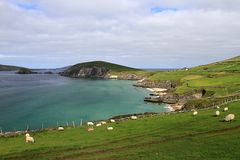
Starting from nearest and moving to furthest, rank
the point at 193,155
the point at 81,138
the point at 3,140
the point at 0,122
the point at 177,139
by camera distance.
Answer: the point at 193,155, the point at 177,139, the point at 81,138, the point at 3,140, the point at 0,122

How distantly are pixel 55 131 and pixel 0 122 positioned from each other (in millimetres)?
41662

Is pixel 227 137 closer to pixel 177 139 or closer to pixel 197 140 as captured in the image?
pixel 197 140

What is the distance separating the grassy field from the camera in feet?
123

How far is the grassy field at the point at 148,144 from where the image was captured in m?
37.5

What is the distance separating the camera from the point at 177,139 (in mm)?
45969

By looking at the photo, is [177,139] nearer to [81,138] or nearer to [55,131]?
[81,138]

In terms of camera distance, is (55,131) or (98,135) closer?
(98,135)

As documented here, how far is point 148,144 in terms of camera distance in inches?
1761

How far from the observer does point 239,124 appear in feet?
164

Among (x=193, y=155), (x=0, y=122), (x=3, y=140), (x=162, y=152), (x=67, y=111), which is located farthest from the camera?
(x=67, y=111)

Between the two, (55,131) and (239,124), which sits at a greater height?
(239,124)

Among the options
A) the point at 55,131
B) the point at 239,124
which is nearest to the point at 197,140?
the point at 239,124

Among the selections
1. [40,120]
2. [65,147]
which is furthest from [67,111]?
[65,147]

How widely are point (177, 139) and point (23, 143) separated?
27460mm
